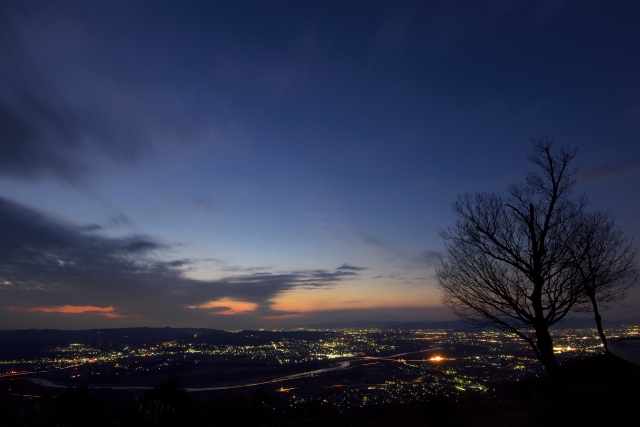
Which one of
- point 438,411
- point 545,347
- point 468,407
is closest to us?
point 438,411

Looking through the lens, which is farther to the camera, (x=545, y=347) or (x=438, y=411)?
(x=545, y=347)

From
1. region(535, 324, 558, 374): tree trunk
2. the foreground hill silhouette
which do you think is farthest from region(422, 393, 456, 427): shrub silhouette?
region(535, 324, 558, 374): tree trunk

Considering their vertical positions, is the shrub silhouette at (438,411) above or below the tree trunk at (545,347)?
below

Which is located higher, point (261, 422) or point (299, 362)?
point (261, 422)

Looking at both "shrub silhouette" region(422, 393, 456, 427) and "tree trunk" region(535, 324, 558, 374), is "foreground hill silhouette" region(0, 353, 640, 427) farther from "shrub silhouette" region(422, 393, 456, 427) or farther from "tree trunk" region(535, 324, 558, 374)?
"tree trunk" region(535, 324, 558, 374)

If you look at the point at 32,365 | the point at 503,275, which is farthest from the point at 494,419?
the point at 32,365

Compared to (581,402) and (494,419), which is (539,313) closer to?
(494,419)

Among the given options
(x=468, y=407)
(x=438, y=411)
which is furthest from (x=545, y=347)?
(x=438, y=411)

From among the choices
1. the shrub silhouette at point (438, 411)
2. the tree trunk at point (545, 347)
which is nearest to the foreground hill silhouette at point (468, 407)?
the shrub silhouette at point (438, 411)

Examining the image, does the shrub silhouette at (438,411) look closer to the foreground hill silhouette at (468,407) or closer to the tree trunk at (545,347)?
the foreground hill silhouette at (468,407)

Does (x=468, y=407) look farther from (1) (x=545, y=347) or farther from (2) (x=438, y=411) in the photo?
(2) (x=438, y=411)

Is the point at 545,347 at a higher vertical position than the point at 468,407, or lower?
higher
